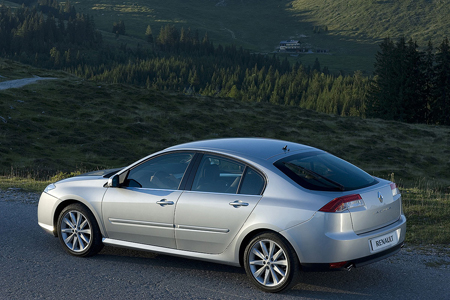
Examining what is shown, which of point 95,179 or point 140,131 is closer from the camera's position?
point 95,179

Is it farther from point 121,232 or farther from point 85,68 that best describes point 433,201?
point 85,68

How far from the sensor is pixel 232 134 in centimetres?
4331

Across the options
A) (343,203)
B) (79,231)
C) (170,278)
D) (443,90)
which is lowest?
(170,278)

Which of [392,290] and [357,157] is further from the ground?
[392,290]

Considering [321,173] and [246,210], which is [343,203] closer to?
[321,173]

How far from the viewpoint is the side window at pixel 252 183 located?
5.21 meters

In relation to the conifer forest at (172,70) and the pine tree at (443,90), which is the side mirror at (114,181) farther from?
the conifer forest at (172,70)

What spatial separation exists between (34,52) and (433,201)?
167765 millimetres

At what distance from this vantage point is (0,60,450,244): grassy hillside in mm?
31594

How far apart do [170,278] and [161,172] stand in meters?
1.30

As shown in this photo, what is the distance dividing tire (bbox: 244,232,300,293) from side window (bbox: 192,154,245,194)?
66 cm

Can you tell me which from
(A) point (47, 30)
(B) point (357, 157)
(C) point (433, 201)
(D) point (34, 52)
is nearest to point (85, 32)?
(A) point (47, 30)

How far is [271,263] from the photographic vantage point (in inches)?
197

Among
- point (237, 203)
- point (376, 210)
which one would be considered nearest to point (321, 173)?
point (376, 210)
